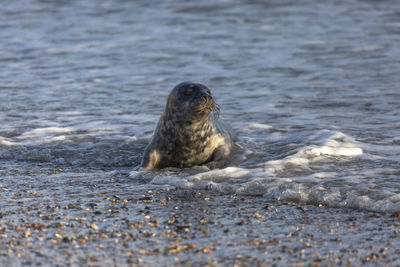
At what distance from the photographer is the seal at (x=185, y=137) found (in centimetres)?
667

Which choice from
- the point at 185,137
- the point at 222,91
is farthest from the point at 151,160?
the point at 222,91

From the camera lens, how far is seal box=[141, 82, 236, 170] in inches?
263

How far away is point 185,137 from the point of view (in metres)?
6.88

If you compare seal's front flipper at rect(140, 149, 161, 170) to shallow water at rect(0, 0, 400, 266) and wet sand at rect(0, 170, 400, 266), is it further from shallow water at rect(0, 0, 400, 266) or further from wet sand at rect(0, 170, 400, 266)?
wet sand at rect(0, 170, 400, 266)

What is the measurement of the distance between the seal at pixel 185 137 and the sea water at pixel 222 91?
0.24 metres

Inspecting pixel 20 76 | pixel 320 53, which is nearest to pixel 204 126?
pixel 20 76

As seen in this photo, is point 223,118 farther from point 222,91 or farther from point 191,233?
point 191,233

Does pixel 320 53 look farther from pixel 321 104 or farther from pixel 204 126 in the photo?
pixel 204 126

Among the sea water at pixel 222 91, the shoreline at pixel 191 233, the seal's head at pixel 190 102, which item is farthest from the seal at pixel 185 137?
the shoreline at pixel 191 233

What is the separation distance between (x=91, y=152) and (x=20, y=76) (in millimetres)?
4954

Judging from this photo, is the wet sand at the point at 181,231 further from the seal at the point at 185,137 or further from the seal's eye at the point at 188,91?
the seal's eye at the point at 188,91

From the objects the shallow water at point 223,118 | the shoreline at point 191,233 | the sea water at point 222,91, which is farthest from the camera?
the sea water at point 222,91

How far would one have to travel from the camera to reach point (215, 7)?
18438 mm

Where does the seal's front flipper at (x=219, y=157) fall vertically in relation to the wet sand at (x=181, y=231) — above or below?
below
